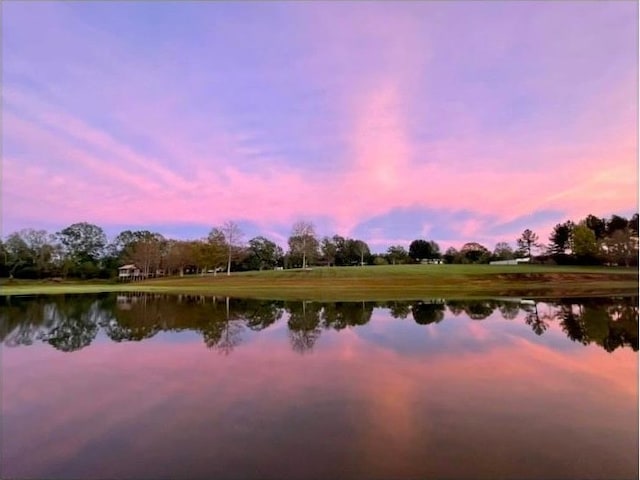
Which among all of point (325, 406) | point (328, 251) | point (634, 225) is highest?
point (634, 225)

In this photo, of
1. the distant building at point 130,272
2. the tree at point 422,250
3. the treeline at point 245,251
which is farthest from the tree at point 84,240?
the tree at point 422,250

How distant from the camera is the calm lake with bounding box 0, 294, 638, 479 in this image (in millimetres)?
5363

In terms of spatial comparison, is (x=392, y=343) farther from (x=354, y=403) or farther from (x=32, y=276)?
(x=32, y=276)

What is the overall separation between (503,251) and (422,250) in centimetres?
2421

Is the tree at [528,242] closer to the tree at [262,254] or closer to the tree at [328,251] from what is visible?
the tree at [328,251]

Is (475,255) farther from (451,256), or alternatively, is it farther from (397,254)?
(397,254)

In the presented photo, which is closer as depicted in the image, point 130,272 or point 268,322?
point 268,322

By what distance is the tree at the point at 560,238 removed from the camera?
100438mm

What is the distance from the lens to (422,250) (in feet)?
395

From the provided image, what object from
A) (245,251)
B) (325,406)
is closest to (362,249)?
(245,251)

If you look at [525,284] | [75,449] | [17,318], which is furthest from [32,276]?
[75,449]

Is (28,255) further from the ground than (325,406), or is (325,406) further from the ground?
(28,255)

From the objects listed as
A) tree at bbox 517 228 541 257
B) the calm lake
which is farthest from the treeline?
the calm lake

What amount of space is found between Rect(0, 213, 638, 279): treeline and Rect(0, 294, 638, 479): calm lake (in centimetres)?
7113
